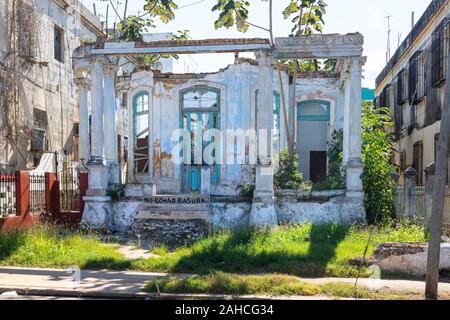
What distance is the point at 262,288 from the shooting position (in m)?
7.15

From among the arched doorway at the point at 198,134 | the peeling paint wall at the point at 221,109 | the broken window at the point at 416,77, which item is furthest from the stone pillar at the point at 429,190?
the arched doorway at the point at 198,134

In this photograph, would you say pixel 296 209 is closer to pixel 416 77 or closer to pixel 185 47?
pixel 185 47

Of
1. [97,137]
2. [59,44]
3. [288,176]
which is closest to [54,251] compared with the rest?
[97,137]

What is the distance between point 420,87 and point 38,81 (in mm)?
13497

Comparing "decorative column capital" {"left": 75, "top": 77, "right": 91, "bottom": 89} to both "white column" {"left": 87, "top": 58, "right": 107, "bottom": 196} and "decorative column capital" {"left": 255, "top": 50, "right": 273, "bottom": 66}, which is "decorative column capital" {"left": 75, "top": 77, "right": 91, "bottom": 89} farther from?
"decorative column capital" {"left": 255, "top": 50, "right": 273, "bottom": 66}

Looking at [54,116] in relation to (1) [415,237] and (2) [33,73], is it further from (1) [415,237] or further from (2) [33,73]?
(1) [415,237]

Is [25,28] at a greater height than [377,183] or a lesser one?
greater

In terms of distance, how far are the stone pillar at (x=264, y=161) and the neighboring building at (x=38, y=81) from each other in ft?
27.1

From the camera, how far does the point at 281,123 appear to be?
53.8ft

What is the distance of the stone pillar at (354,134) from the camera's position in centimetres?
1191

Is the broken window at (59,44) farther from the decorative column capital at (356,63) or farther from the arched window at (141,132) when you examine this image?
the decorative column capital at (356,63)

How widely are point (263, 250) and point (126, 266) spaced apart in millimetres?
2568
